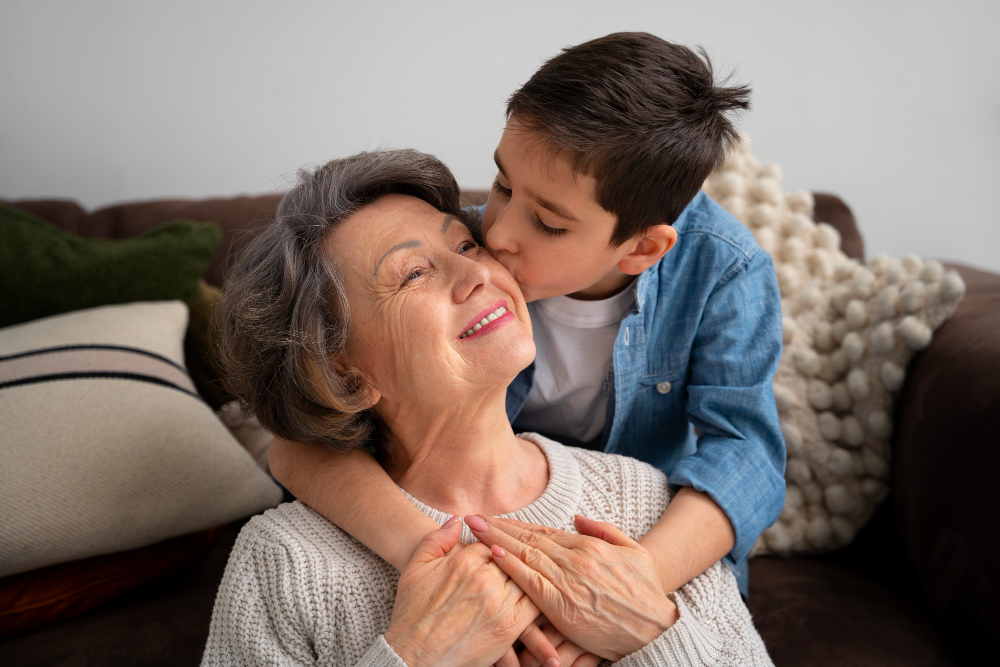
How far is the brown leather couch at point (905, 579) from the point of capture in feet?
4.40

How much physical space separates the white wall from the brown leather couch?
86 centimetres

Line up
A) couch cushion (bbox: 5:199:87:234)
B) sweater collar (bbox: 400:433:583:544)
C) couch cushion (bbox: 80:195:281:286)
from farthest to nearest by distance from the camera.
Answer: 1. couch cushion (bbox: 5:199:87:234)
2. couch cushion (bbox: 80:195:281:286)
3. sweater collar (bbox: 400:433:583:544)

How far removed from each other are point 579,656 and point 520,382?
2.12ft

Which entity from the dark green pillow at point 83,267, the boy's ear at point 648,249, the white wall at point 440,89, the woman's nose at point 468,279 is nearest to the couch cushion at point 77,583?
the dark green pillow at point 83,267

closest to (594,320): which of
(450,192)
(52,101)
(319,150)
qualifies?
(450,192)

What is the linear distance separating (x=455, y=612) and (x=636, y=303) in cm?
→ 74

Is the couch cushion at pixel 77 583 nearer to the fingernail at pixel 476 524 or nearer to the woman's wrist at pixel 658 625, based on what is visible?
the fingernail at pixel 476 524

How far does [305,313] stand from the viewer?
3.87 feet

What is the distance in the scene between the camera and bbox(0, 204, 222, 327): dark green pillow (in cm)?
189

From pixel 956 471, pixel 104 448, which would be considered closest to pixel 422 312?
pixel 104 448

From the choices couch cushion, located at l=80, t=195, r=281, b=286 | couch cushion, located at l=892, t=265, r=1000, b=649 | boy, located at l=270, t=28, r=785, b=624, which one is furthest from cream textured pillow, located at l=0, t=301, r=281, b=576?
couch cushion, located at l=892, t=265, r=1000, b=649

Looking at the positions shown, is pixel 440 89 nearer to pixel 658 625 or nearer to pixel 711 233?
pixel 711 233

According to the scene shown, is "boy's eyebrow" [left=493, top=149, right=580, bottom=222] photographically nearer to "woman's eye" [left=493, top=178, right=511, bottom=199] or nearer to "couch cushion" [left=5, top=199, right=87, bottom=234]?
"woman's eye" [left=493, top=178, right=511, bottom=199]

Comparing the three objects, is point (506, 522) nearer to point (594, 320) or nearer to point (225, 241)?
point (594, 320)
